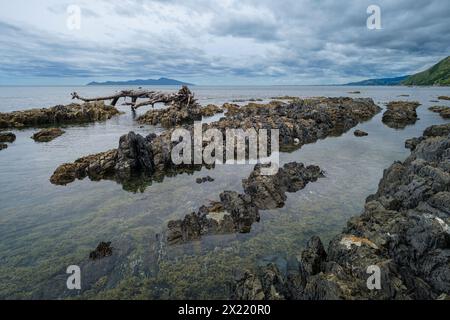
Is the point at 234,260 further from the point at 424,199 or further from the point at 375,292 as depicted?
the point at 424,199

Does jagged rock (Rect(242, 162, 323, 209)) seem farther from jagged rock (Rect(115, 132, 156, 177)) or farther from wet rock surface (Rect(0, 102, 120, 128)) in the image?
wet rock surface (Rect(0, 102, 120, 128))

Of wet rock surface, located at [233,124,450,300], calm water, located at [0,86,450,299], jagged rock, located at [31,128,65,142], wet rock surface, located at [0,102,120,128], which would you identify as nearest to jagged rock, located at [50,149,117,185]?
calm water, located at [0,86,450,299]

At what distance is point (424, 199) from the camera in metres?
14.0

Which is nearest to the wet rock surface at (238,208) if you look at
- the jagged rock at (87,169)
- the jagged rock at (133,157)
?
the jagged rock at (133,157)

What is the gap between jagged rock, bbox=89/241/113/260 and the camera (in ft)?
44.7

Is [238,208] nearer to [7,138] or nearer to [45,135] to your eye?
[45,135]

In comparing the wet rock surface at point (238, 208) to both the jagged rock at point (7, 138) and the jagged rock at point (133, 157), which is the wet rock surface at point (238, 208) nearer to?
the jagged rock at point (133, 157)

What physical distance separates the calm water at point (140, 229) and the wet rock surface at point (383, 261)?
6.93 feet

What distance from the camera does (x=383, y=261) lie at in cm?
1011

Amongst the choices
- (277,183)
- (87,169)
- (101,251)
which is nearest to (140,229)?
(101,251)

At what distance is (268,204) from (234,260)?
6.36 meters

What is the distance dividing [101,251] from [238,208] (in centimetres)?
771

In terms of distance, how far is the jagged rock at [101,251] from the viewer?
1361cm
